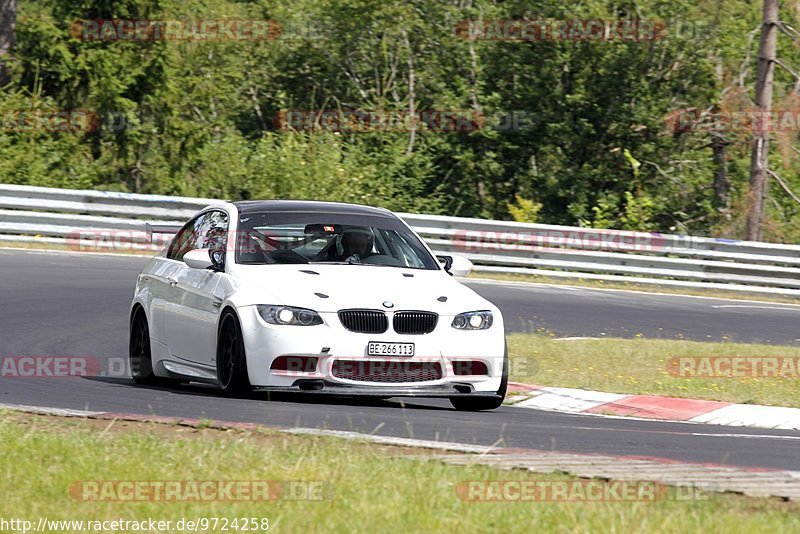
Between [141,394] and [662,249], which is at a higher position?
[141,394]

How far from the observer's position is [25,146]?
27672 millimetres

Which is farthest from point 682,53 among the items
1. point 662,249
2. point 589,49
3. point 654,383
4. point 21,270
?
point 654,383

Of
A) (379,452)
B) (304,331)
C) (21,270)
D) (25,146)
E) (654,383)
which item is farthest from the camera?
(25,146)

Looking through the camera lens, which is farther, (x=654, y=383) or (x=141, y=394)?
(x=654, y=383)

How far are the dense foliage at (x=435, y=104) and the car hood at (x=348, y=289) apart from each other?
1801 cm

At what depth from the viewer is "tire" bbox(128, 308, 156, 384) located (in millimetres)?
11273

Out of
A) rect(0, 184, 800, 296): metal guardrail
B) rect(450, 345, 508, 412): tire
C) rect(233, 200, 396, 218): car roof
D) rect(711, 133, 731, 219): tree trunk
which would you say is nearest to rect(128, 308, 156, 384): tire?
rect(233, 200, 396, 218): car roof

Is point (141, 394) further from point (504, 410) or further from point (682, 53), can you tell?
point (682, 53)

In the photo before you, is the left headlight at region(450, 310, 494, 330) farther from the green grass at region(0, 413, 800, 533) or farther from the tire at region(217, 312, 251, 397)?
the green grass at region(0, 413, 800, 533)

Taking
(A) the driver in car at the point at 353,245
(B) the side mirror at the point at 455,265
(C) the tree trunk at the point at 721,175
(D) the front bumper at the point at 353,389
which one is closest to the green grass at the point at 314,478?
(D) the front bumper at the point at 353,389

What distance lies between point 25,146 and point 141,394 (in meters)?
18.8

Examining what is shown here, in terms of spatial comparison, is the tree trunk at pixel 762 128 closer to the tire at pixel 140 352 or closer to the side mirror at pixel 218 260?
the tire at pixel 140 352

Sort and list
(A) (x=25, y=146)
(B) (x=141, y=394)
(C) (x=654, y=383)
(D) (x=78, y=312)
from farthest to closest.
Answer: (A) (x=25, y=146), (D) (x=78, y=312), (C) (x=654, y=383), (B) (x=141, y=394)

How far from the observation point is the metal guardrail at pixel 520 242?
73.4 feet
